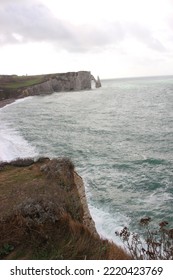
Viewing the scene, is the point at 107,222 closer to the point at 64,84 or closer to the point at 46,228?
the point at 46,228

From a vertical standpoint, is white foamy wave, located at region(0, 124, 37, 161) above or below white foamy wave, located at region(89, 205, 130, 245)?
above

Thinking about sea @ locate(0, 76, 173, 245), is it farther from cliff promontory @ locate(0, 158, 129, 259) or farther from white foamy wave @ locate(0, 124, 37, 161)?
cliff promontory @ locate(0, 158, 129, 259)

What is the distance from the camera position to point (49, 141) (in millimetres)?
39250

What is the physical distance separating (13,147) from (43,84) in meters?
121

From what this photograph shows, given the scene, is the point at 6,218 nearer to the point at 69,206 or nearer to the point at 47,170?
the point at 69,206

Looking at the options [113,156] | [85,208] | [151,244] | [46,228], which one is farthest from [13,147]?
[151,244]

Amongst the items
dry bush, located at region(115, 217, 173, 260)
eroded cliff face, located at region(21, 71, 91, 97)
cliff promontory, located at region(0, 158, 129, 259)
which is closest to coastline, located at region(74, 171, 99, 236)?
cliff promontory, located at region(0, 158, 129, 259)

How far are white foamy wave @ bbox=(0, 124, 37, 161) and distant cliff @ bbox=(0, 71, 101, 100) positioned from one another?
78.2m

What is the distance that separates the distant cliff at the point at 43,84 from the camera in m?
129

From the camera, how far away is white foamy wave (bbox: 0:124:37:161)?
3105 cm

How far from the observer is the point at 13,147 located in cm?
3506

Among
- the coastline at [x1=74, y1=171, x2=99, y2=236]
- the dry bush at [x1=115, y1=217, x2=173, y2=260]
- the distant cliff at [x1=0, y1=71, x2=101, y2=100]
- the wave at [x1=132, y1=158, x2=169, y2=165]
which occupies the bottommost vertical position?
the wave at [x1=132, y1=158, x2=169, y2=165]
